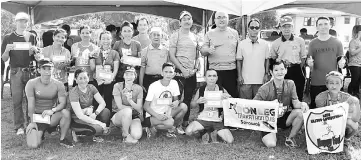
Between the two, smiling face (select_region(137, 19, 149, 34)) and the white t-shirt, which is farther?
smiling face (select_region(137, 19, 149, 34))

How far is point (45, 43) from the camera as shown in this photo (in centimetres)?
607

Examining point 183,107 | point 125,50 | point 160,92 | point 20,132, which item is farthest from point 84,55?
point 183,107

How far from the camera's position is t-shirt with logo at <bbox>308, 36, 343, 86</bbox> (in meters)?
4.81

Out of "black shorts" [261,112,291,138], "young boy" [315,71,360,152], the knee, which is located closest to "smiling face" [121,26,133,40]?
the knee

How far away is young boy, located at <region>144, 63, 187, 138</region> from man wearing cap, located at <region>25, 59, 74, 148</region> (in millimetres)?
1050

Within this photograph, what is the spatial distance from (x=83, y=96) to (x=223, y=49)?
2.05m

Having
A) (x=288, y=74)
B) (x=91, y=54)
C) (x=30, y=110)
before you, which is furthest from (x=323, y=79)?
(x=30, y=110)

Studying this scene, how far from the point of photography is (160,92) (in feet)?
14.9

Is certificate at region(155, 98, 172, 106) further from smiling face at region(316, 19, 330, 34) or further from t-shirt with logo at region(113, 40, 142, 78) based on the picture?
smiling face at region(316, 19, 330, 34)

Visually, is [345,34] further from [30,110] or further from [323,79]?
[30,110]

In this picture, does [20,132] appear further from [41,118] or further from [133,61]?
[133,61]

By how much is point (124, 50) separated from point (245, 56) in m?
1.74

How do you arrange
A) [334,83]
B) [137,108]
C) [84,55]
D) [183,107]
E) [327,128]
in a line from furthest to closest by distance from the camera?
[84,55]
[183,107]
[137,108]
[334,83]
[327,128]

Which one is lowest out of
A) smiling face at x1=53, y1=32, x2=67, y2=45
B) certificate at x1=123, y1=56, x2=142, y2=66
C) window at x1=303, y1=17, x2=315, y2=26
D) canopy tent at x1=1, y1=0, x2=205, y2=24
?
certificate at x1=123, y1=56, x2=142, y2=66
